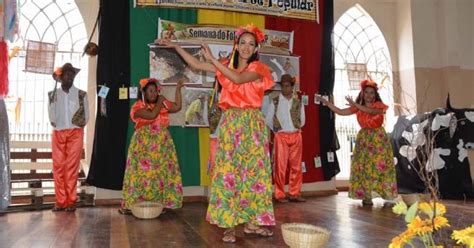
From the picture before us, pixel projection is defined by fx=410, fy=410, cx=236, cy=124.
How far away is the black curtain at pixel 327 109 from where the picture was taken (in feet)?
20.0

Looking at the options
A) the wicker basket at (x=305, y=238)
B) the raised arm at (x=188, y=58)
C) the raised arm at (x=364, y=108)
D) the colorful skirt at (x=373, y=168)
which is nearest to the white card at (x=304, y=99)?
the colorful skirt at (x=373, y=168)

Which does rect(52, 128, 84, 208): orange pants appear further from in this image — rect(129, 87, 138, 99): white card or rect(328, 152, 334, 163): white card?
rect(328, 152, 334, 163): white card

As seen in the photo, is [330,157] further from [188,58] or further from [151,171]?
[188,58]

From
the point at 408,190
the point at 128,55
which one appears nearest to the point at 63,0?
the point at 128,55

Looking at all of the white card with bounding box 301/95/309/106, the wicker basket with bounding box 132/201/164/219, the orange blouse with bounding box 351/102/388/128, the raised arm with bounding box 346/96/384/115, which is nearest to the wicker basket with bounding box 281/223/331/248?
the wicker basket with bounding box 132/201/164/219

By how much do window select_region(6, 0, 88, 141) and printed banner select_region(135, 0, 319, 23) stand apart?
168cm

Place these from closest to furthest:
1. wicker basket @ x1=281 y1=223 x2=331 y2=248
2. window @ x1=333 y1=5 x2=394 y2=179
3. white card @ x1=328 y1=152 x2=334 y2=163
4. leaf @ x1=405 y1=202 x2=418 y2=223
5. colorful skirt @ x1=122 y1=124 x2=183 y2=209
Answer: leaf @ x1=405 y1=202 x2=418 y2=223 < wicker basket @ x1=281 y1=223 x2=331 y2=248 < colorful skirt @ x1=122 y1=124 x2=183 y2=209 < white card @ x1=328 y1=152 x2=334 y2=163 < window @ x1=333 y1=5 x2=394 y2=179

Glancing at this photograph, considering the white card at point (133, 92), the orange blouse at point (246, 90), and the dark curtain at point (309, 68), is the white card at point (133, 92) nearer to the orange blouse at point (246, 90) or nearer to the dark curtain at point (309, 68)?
the dark curtain at point (309, 68)

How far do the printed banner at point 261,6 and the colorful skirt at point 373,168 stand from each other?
2147mm

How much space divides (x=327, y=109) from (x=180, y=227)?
11.7 feet

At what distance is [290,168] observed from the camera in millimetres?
5230

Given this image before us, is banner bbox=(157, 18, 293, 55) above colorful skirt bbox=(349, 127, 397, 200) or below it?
above

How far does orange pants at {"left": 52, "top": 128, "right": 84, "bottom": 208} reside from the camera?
4570mm

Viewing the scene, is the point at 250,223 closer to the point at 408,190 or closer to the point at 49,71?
the point at 408,190
